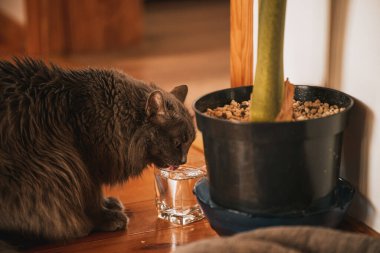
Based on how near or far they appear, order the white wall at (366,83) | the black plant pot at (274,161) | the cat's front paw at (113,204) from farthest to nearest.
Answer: the cat's front paw at (113,204) < the white wall at (366,83) < the black plant pot at (274,161)

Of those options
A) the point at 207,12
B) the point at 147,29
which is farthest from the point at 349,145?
the point at 207,12

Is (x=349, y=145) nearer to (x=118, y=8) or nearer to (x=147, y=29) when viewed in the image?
(x=118, y=8)

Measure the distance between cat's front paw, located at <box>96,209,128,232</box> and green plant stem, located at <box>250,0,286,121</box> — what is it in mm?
481

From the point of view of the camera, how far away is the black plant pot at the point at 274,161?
4.53 feet

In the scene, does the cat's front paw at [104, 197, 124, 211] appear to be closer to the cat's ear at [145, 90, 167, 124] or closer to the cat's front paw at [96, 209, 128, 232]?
the cat's front paw at [96, 209, 128, 232]

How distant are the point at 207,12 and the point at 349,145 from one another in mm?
3860

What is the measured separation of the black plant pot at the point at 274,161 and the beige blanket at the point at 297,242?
0.16 metres

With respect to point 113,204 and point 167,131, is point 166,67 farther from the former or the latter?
point 167,131

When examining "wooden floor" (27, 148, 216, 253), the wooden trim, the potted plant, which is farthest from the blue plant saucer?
the wooden trim

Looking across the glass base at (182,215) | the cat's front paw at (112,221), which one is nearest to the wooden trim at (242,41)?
the glass base at (182,215)

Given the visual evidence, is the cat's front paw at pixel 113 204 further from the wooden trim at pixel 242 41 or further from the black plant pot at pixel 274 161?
the wooden trim at pixel 242 41

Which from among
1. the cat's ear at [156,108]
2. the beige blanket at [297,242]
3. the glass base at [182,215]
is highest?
the cat's ear at [156,108]

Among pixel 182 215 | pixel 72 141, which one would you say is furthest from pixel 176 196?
pixel 72 141

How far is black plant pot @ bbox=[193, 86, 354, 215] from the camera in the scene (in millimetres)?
1380
